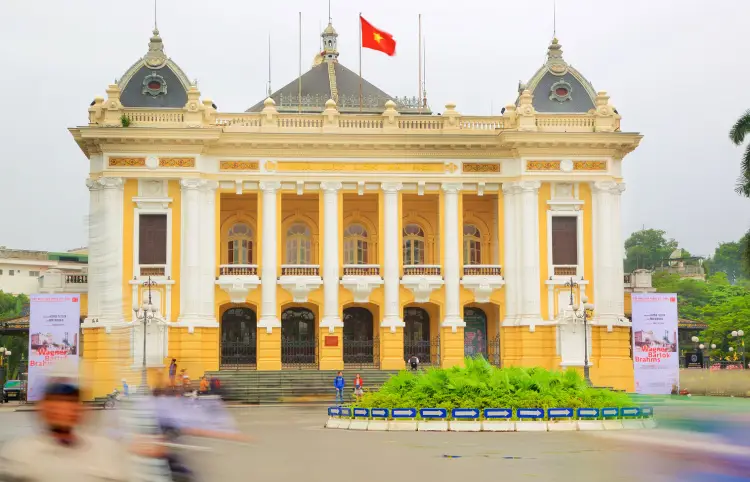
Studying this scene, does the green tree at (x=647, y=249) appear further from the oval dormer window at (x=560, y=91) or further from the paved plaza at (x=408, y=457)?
the paved plaza at (x=408, y=457)

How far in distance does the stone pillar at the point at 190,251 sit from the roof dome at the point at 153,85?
169 inches

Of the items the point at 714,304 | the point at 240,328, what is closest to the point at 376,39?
the point at 240,328

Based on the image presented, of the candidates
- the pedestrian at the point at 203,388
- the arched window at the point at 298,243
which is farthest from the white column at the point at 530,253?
the pedestrian at the point at 203,388

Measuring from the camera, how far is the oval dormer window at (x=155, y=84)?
5009cm

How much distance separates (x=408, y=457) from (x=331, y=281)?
91.4 feet

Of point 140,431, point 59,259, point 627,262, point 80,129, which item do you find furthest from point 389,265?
point 627,262

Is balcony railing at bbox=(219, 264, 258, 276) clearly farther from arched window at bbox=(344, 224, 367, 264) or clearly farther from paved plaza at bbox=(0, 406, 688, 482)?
paved plaza at bbox=(0, 406, 688, 482)

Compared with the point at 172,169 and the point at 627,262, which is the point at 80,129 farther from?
the point at 627,262

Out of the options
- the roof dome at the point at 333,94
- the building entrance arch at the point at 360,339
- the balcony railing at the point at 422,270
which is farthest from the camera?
the roof dome at the point at 333,94

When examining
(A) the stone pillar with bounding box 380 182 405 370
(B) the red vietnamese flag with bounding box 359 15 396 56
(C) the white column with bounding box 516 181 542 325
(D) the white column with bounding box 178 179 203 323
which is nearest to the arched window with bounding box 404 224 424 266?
(A) the stone pillar with bounding box 380 182 405 370

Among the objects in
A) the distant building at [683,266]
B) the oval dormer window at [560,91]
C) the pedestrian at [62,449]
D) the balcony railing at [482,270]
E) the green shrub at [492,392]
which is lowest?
the green shrub at [492,392]

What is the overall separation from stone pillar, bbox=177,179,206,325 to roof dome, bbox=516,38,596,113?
15963 millimetres

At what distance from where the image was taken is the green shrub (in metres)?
29.1

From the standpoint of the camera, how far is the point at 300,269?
164 ft
